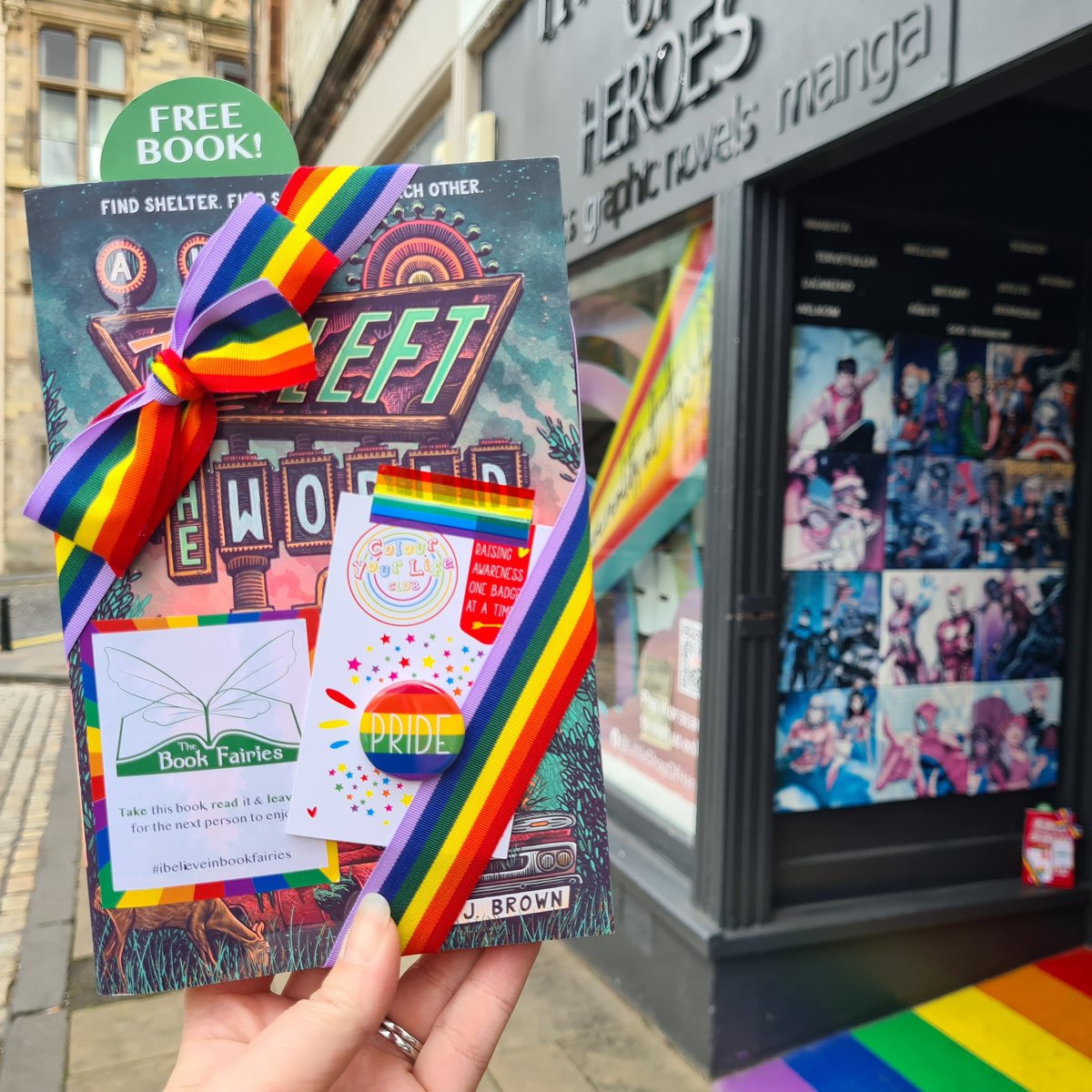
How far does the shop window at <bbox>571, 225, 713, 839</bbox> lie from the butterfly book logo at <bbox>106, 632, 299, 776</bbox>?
2435mm

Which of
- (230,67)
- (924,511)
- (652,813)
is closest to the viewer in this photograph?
(924,511)

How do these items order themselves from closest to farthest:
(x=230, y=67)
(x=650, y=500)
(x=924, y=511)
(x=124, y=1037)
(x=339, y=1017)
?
1. (x=339, y=1017)
2. (x=924, y=511)
3. (x=124, y=1037)
4. (x=650, y=500)
5. (x=230, y=67)

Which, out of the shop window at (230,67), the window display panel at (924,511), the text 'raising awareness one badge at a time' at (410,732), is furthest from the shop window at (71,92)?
the text 'raising awareness one badge at a time' at (410,732)

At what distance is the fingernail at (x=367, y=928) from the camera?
102cm

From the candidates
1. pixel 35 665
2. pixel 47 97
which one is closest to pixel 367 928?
pixel 35 665

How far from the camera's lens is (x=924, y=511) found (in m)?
3.23

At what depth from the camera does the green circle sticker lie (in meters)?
1.09

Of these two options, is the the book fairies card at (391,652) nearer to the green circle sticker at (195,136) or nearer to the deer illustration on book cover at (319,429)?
the deer illustration on book cover at (319,429)

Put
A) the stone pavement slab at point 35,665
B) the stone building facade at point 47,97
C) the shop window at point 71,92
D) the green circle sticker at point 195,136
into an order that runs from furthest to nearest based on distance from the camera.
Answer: the shop window at point 71,92, the stone building facade at point 47,97, the stone pavement slab at point 35,665, the green circle sticker at point 195,136

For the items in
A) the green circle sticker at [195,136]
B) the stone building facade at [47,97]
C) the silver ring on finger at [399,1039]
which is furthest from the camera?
the stone building facade at [47,97]

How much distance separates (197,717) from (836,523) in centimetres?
247

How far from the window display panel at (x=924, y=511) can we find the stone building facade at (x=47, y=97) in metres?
22.5

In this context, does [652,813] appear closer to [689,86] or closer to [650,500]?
[650,500]

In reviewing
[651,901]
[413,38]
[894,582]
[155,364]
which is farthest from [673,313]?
[413,38]
